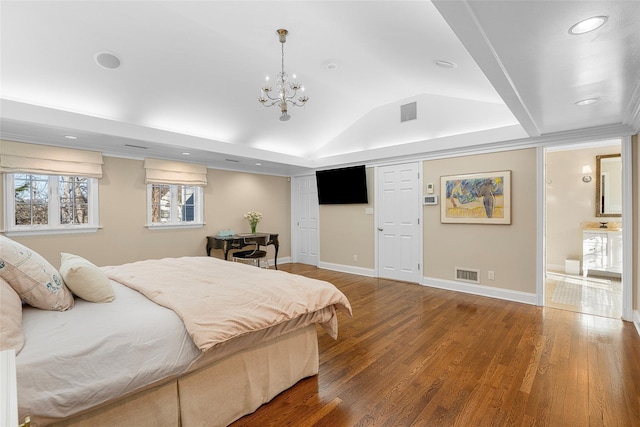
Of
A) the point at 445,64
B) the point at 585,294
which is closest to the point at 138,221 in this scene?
the point at 445,64

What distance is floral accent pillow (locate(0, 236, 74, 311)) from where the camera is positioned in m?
1.51

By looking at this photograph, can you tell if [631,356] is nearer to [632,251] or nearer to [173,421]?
[632,251]

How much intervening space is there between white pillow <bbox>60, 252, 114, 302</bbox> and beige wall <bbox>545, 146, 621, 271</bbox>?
23.0 ft

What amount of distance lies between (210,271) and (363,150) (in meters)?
3.98

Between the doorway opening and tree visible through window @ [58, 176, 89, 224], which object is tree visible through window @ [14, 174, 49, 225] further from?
the doorway opening

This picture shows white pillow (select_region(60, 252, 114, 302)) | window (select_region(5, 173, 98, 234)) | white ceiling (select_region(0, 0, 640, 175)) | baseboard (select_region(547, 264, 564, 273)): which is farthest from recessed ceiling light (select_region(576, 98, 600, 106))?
window (select_region(5, 173, 98, 234))

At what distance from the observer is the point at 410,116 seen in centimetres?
507

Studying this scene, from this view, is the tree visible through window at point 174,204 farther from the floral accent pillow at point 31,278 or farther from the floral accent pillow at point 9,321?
the floral accent pillow at point 9,321

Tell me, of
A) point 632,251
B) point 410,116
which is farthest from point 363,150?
point 632,251

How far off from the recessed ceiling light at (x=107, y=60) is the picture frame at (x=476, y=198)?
452 cm

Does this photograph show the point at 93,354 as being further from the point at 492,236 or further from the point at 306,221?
the point at 306,221

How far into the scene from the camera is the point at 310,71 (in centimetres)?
423

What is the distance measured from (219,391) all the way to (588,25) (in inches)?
113

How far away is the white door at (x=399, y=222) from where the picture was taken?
5137 mm
